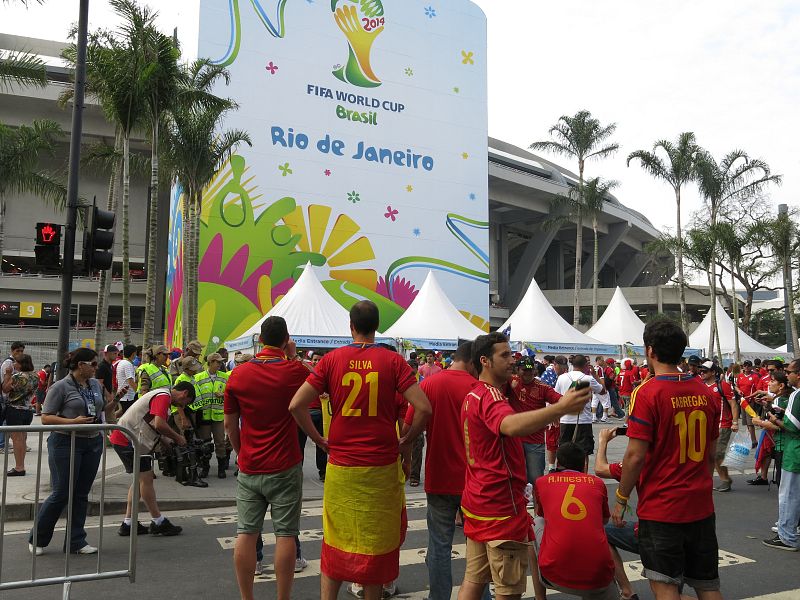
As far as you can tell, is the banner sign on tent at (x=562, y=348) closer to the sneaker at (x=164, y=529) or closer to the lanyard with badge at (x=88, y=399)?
the sneaker at (x=164, y=529)

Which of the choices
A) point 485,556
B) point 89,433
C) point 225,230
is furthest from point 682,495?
point 225,230

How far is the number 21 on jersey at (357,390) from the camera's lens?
158 inches

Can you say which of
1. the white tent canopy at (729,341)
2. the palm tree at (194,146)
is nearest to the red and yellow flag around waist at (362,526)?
the palm tree at (194,146)

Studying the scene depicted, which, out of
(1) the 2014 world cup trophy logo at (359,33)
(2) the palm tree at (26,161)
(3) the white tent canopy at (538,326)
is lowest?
(3) the white tent canopy at (538,326)

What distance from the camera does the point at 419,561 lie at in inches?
227

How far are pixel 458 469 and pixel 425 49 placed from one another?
118 ft

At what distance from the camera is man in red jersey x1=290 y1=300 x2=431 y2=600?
3924 millimetres

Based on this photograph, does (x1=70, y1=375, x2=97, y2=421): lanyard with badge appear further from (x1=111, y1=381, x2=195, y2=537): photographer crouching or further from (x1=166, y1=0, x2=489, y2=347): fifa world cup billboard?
(x1=166, y1=0, x2=489, y2=347): fifa world cup billboard

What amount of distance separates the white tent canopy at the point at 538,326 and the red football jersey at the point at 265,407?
19468mm

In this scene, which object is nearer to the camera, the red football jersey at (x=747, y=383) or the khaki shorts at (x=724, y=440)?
the khaki shorts at (x=724, y=440)

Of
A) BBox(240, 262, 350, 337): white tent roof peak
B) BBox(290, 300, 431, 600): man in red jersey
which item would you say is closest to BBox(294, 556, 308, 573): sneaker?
BBox(290, 300, 431, 600): man in red jersey

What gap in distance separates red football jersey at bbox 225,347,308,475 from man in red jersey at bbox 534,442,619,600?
1.79 meters

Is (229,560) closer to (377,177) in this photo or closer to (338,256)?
(338,256)

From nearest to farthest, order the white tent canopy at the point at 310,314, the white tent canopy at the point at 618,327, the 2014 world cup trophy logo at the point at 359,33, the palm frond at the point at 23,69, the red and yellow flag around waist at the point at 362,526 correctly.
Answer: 1. the red and yellow flag around waist at the point at 362,526
2. the palm frond at the point at 23,69
3. the white tent canopy at the point at 310,314
4. the white tent canopy at the point at 618,327
5. the 2014 world cup trophy logo at the point at 359,33
